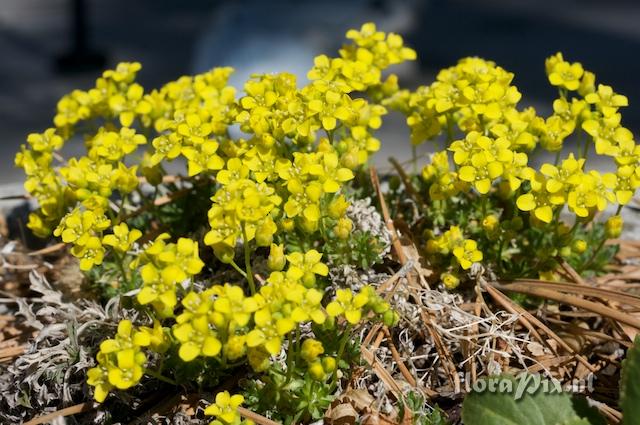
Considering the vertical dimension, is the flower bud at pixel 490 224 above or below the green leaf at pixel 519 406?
above

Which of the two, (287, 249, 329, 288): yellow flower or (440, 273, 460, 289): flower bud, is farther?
(440, 273, 460, 289): flower bud

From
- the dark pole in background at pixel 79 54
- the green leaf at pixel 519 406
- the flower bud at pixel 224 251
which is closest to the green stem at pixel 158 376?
the flower bud at pixel 224 251

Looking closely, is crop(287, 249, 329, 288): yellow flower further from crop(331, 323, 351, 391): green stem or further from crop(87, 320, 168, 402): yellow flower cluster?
crop(87, 320, 168, 402): yellow flower cluster

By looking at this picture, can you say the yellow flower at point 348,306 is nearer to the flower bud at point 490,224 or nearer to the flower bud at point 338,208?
the flower bud at point 338,208

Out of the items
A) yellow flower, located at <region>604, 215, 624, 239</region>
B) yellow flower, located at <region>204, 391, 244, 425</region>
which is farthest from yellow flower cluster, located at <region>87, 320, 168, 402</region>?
yellow flower, located at <region>604, 215, 624, 239</region>

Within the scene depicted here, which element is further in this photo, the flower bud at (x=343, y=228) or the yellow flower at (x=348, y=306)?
the flower bud at (x=343, y=228)

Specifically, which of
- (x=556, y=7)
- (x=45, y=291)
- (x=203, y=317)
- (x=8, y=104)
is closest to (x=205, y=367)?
(x=203, y=317)
